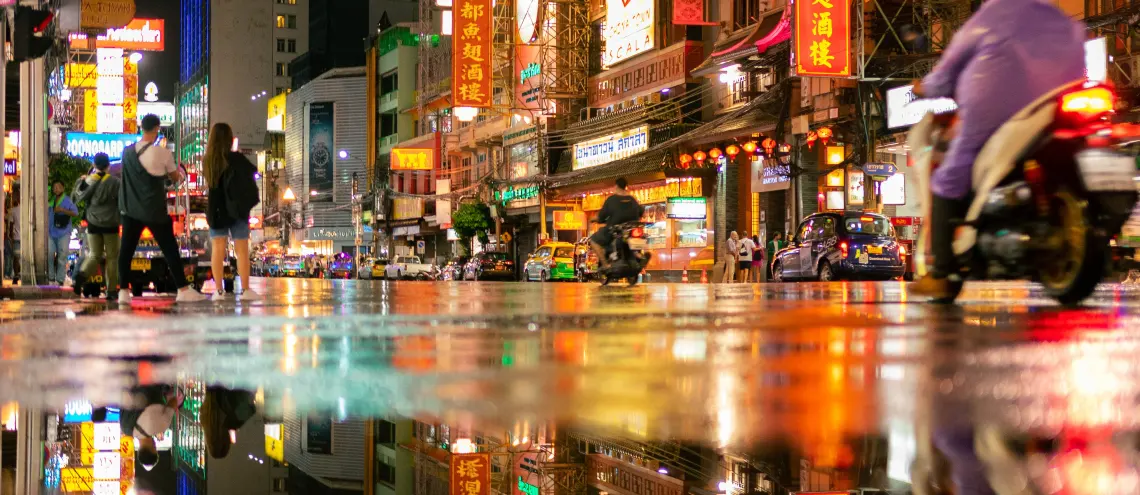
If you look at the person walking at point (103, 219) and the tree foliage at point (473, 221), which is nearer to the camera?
the person walking at point (103, 219)

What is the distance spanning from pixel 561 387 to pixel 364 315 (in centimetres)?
535

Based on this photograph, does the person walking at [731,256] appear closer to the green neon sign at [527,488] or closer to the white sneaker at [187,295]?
the white sneaker at [187,295]

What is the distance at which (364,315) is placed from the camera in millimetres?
9109

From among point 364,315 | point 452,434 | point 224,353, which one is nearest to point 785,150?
point 364,315

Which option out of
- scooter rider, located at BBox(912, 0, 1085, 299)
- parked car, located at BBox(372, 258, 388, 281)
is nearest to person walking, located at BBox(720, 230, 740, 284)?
scooter rider, located at BBox(912, 0, 1085, 299)

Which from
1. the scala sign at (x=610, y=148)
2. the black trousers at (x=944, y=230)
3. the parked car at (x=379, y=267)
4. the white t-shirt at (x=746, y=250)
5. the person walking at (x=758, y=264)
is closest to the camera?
the black trousers at (x=944, y=230)

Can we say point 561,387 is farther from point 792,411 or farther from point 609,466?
point 609,466

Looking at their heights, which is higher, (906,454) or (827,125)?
(827,125)

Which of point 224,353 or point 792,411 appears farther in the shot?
point 224,353

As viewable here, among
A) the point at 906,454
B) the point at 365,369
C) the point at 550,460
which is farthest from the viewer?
the point at 365,369

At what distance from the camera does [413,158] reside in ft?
249

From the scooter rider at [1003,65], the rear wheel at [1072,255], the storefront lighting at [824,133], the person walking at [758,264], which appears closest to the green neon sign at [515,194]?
the person walking at [758,264]

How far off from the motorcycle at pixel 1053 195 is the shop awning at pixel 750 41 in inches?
925

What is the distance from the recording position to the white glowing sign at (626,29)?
4394 centimetres
